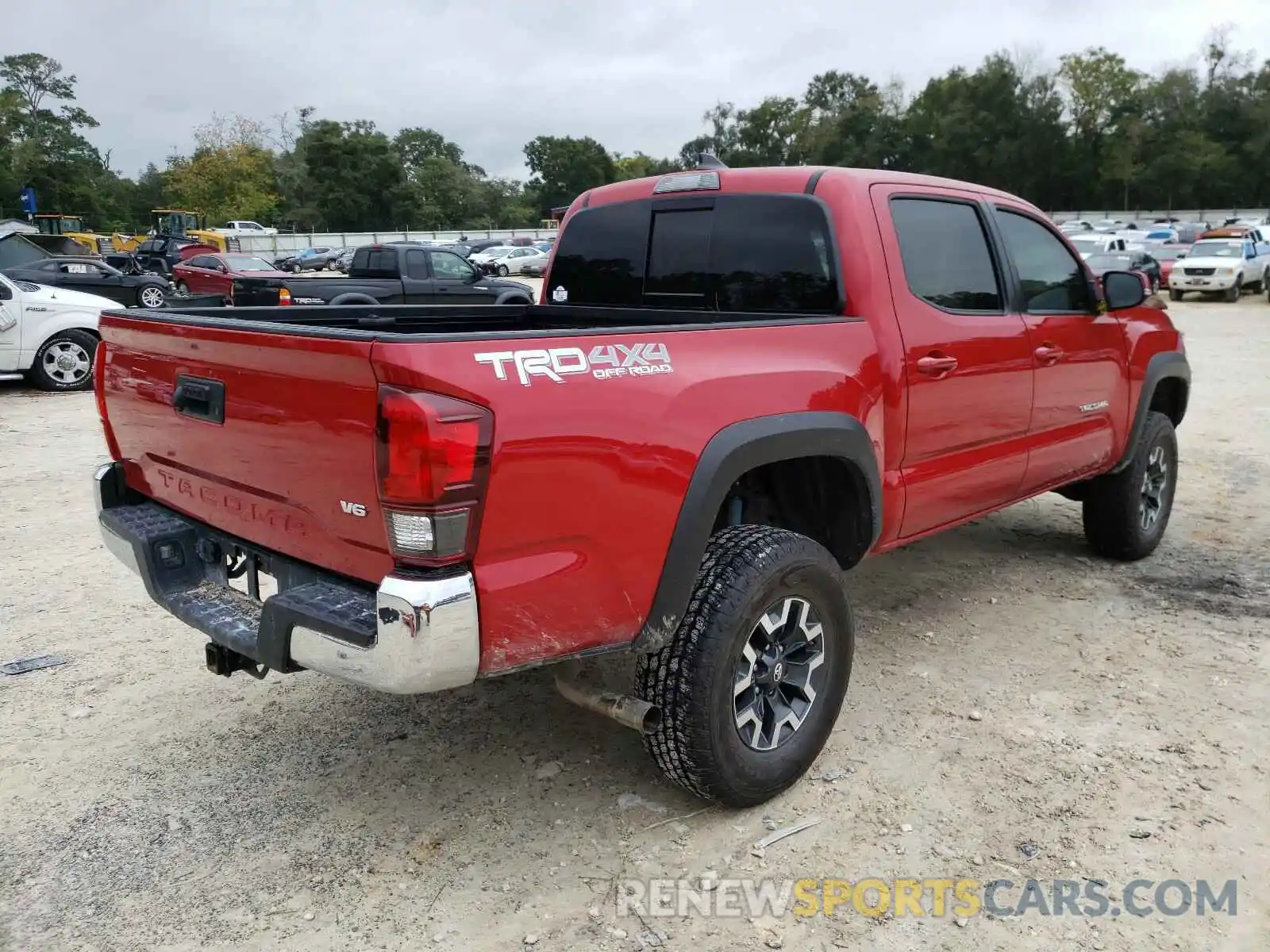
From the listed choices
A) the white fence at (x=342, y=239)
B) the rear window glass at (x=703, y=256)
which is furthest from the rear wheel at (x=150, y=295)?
the white fence at (x=342, y=239)

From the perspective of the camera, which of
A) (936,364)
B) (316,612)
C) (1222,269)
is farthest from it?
(1222,269)

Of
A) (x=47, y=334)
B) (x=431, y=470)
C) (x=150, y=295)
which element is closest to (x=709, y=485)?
(x=431, y=470)

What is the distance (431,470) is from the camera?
2189 millimetres

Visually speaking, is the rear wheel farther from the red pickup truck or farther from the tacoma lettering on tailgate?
the tacoma lettering on tailgate

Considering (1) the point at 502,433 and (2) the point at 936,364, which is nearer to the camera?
(1) the point at 502,433

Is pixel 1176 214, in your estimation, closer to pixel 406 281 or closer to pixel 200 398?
→ pixel 406 281

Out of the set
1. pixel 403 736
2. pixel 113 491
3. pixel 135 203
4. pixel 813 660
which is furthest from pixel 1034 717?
pixel 135 203

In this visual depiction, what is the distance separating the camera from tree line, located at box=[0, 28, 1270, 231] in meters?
68.1

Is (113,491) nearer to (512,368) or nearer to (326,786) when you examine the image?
(326,786)

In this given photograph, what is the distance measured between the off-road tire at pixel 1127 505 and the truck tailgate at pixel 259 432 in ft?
14.0

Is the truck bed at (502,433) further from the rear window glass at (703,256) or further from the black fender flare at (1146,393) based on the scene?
the black fender flare at (1146,393)

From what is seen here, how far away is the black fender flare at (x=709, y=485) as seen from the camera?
2695mm

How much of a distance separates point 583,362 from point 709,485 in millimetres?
534

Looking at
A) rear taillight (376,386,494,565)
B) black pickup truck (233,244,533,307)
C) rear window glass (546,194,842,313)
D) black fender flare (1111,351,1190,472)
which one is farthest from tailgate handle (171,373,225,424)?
black pickup truck (233,244,533,307)
